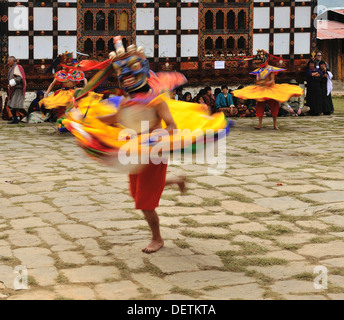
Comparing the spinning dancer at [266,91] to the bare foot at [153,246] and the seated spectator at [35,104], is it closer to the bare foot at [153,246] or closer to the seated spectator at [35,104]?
the seated spectator at [35,104]

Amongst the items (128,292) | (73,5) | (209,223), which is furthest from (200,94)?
(128,292)

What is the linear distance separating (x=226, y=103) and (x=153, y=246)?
41.0 ft

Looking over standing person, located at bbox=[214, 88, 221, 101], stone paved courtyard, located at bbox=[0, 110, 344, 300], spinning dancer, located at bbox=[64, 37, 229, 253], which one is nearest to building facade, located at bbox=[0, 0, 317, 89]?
standing person, located at bbox=[214, 88, 221, 101]

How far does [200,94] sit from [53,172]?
349 inches

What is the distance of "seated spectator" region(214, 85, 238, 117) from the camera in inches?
695

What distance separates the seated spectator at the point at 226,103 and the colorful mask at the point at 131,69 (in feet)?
39.9

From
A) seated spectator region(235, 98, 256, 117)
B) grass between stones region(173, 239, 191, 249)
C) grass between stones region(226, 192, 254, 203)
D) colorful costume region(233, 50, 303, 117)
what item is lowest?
grass between stones region(173, 239, 191, 249)

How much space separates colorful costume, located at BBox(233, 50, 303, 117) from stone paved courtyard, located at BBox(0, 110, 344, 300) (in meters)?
4.09

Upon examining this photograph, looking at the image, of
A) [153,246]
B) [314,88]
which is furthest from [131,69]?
[314,88]

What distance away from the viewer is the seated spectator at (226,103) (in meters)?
17.6

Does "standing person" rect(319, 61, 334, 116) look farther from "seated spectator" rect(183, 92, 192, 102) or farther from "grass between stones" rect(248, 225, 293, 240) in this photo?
"grass between stones" rect(248, 225, 293, 240)

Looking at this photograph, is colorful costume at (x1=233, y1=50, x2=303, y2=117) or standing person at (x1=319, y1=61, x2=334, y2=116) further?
standing person at (x1=319, y1=61, x2=334, y2=116)

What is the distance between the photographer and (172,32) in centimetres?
1797

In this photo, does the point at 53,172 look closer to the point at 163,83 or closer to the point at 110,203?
the point at 110,203
